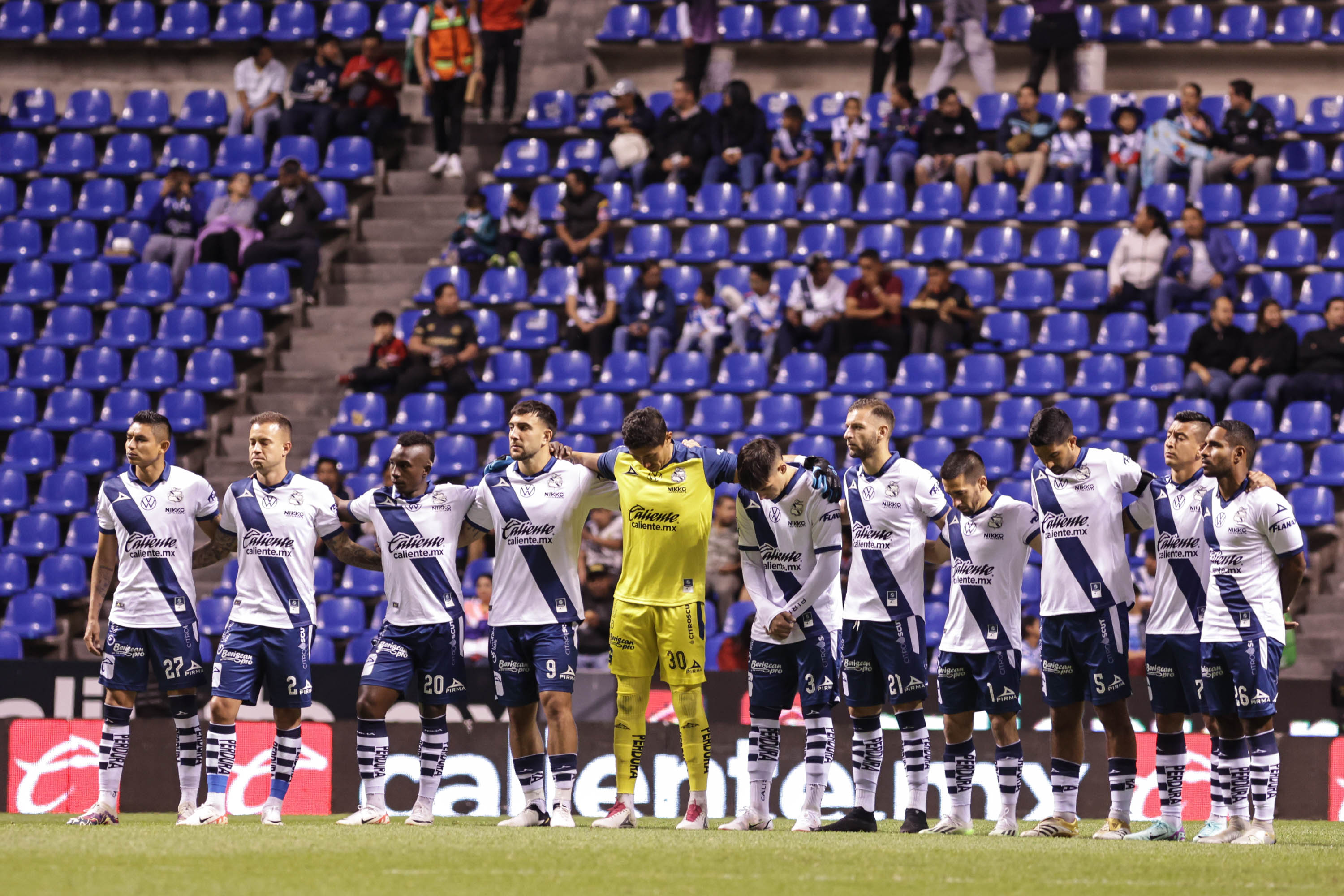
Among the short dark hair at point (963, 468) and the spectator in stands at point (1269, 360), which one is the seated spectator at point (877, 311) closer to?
the spectator in stands at point (1269, 360)

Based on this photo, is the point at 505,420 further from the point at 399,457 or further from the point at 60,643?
the point at 399,457

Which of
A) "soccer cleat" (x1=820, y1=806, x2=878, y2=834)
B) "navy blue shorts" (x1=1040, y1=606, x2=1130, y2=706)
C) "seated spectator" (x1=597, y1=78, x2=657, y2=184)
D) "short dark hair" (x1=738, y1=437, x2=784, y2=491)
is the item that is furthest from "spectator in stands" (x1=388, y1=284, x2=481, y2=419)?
"navy blue shorts" (x1=1040, y1=606, x2=1130, y2=706)

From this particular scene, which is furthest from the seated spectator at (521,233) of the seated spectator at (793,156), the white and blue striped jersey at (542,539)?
the white and blue striped jersey at (542,539)

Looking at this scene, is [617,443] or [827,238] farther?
[827,238]

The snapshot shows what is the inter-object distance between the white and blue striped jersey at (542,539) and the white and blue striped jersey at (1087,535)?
2.82 m

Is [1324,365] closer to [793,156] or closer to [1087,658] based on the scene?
[793,156]

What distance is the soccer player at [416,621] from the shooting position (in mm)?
10727

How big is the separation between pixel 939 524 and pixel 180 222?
14.6 metres

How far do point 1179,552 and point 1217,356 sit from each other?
9.03 m

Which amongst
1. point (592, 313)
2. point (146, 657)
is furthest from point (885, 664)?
point (592, 313)

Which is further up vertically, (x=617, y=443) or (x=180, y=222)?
(x=180, y=222)

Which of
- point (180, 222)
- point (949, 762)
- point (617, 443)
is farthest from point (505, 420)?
point (949, 762)

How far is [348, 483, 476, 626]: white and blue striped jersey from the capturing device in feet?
35.4

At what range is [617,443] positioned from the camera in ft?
62.8
